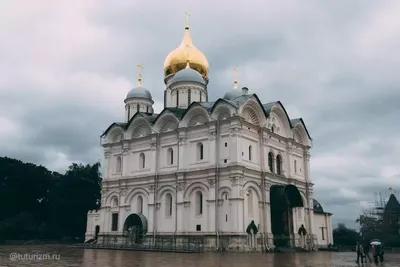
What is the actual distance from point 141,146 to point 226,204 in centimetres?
915

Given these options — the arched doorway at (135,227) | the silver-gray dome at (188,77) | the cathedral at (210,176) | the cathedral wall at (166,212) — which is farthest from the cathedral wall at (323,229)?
the silver-gray dome at (188,77)

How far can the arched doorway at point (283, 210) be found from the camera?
27984mm

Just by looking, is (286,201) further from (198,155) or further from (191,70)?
(191,70)

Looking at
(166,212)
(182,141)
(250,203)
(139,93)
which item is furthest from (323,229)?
(139,93)

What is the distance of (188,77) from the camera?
3375cm

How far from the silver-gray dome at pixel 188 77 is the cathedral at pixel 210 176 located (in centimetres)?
8

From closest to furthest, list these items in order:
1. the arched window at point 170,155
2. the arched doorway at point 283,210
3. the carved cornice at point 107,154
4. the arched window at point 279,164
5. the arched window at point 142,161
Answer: the arched doorway at point 283,210, the arched window at point 170,155, the arched window at point 279,164, the arched window at point 142,161, the carved cornice at point 107,154

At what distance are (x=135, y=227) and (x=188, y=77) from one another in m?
12.6

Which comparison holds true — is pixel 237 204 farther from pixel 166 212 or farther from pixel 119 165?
pixel 119 165

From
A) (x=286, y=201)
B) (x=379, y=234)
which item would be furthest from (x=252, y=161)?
(x=379, y=234)

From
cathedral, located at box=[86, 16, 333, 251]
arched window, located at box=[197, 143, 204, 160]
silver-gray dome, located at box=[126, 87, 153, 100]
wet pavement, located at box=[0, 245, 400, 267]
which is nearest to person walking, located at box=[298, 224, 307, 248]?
cathedral, located at box=[86, 16, 333, 251]

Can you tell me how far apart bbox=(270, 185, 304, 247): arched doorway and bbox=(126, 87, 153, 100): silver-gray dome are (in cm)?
1491

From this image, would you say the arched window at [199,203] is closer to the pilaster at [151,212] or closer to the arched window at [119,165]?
the pilaster at [151,212]

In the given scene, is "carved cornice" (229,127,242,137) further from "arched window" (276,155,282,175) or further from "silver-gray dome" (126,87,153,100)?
"silver-gray dome" (126,87,153,100)
